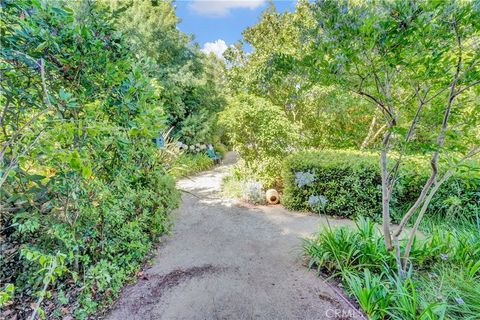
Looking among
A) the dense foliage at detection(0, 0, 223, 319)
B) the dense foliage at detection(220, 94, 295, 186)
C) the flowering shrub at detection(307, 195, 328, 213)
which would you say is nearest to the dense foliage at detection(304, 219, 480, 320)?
the flowering shrub at detection(307, 195, 328, 213)

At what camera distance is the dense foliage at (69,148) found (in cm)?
139

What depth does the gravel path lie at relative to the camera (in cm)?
205

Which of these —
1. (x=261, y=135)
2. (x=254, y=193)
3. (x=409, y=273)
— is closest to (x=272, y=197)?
→ (x=254, y=193)

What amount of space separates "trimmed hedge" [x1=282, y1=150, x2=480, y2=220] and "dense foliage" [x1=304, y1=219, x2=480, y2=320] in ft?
3.10

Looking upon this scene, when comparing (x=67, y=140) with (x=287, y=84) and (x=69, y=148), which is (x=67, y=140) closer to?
(x=69, y=148)

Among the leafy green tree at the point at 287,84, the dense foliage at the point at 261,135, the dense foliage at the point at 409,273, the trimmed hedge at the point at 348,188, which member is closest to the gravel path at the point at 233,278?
the dense foliage at the point at 409,273

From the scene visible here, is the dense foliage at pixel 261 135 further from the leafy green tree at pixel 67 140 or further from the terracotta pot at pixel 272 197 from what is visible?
the leafy green tree at pixel 67 140

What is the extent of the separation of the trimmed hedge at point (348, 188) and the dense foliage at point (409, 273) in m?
0.95

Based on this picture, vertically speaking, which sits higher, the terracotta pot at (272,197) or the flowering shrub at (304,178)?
the flowering shrub at (304,178)

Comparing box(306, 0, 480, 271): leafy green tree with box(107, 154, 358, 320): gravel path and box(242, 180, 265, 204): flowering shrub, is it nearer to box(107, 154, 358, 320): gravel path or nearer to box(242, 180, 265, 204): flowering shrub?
box(107, 154, 358, 320): gravel path

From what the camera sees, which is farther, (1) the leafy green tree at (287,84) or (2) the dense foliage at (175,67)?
(2) the dense foliage at (175,67)

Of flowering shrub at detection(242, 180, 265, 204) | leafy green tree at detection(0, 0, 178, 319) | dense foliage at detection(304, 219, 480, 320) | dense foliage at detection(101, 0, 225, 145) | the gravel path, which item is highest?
dense foliage at detection(101, 0, 225, 145)

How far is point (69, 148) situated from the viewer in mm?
1710

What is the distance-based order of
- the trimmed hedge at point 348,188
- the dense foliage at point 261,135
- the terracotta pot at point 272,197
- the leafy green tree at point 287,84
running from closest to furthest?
1. the trimmed hedge at point 348,188
2. the terracotta pot at point 272,197
3. the dense foliage at point 261,135
4. the leafy green tree at point 287,84
